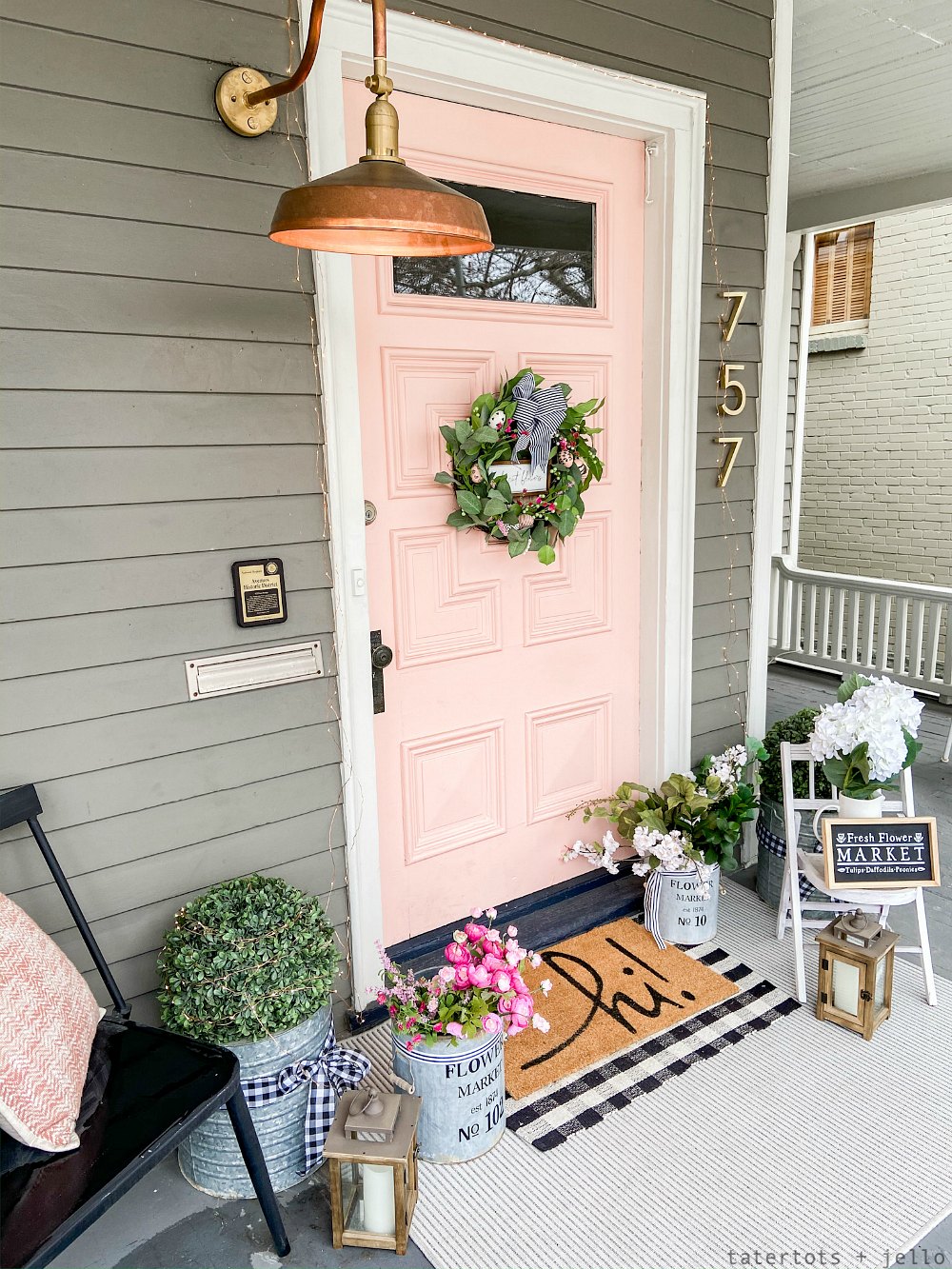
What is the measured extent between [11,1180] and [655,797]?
189 centimetres

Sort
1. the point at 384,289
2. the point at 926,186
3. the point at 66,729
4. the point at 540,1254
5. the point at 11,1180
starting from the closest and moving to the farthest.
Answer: the point at 11,1180, the point at 540,1254, the point at 66,729, the point at 384,289, the point at 926,186

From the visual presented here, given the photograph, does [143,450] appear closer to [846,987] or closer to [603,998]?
[603,998]

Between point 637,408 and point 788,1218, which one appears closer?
point 788,1218

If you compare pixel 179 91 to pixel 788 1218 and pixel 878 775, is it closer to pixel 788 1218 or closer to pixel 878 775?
pixel 878 775

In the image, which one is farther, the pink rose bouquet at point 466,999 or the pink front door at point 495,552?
the pink front door at point 495,552

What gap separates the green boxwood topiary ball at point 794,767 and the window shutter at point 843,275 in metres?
4.94

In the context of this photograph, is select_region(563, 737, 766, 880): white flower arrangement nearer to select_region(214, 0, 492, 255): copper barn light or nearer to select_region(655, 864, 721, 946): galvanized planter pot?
select_region(655, 864, 721, 946): galvanized planter pot

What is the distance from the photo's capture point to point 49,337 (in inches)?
65.6

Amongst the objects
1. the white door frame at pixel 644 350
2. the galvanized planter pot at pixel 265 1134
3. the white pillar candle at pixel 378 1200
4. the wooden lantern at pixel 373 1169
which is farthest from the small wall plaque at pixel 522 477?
the white pillar candle at pixel 378 1200

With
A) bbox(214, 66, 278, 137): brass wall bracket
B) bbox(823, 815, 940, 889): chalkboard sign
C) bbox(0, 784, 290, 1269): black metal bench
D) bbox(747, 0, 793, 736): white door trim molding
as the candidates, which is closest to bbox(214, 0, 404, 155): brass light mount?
bbox(214, 66, 278, 137): brass wall bracket

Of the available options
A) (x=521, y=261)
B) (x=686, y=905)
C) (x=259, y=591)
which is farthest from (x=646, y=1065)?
(x=521, y=261)

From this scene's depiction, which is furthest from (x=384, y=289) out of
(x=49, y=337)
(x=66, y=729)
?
(x=66, y=729)

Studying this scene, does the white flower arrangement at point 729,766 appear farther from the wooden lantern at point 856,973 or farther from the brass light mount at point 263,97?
the brass light mount at point 263,97

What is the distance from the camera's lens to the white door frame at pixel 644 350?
77.8 inches
